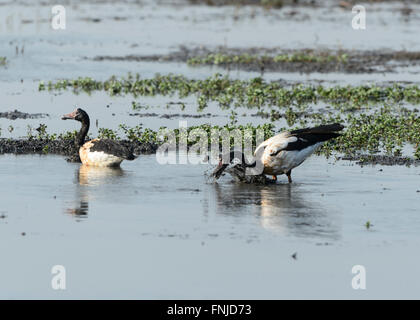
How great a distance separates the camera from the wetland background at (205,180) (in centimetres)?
960

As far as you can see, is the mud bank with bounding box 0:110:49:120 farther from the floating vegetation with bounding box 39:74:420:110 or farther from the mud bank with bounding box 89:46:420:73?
the mud bank with bounding box 89:46:420:73

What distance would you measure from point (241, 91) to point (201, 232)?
11.7m

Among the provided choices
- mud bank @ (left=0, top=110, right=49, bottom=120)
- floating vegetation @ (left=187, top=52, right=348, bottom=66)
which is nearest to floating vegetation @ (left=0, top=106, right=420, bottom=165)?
mud bank @ (left=0, top=110, right=49, bottom=120)

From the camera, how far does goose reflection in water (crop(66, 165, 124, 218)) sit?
39.7ft

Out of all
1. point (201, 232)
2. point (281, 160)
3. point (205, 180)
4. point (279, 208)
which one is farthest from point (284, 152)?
point (201, 232)

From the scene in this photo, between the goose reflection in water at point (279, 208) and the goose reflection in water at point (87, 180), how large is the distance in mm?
1607

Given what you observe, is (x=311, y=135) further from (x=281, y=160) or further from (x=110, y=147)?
(x=110, y=147)

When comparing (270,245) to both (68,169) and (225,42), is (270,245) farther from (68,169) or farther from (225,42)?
(225,42)

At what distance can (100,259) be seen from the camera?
10.0 metres

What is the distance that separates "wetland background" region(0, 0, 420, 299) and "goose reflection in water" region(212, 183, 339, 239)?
1.5 inches

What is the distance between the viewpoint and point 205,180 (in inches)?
556

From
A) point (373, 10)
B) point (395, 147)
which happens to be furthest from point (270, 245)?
point (373, 10)

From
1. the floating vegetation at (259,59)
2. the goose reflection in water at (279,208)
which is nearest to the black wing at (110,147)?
the goose reflection in water at (279,208)
